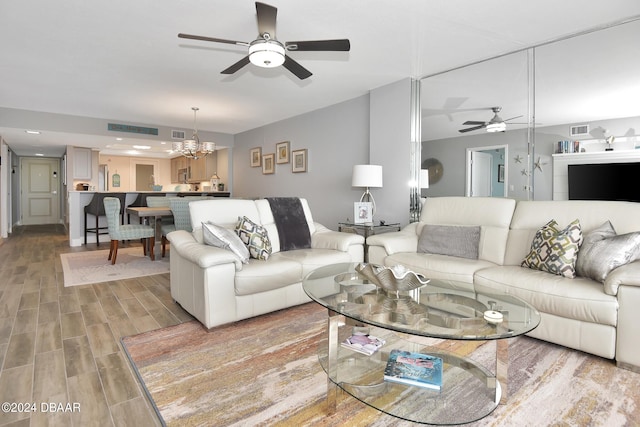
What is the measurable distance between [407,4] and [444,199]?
1885mm

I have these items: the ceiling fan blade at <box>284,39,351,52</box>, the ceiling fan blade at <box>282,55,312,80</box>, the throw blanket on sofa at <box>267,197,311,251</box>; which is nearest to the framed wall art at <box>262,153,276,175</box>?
the throw blanket on sofa at <box>267,197,311,251</box>

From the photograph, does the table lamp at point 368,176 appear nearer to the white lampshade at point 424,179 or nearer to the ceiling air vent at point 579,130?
the white lampshade at point 424,179

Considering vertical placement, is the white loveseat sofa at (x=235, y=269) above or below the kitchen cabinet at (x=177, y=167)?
below

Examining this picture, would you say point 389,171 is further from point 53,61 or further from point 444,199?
point 53,61

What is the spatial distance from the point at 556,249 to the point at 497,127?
1.74m

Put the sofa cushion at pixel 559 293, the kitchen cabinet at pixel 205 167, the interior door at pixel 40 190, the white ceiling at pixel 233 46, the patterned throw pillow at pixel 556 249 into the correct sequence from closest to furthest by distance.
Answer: the sofa cushion at pixel 559 293 < the patterned throw pillow at pixel 556 249 < the white ceiling at pixel 233 46 < the kitchen cabinet at pixel 205 167 < the interior door at pixel 40 190

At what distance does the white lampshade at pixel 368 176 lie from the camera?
408 centimetres

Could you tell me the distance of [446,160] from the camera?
13.3ft

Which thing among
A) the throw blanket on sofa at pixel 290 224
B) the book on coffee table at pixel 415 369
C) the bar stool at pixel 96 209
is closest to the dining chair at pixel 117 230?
the bar stool at pixel 96 209

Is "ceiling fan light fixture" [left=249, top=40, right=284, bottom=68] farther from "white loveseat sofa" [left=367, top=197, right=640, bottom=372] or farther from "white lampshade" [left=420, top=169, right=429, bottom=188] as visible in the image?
"white lampshade" [left=420, top=169, right=429, bottom=188]

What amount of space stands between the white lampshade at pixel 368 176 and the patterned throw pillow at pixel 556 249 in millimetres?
1887

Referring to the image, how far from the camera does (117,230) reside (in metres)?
4.65

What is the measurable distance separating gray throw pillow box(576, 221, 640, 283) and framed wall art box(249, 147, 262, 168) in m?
5.92

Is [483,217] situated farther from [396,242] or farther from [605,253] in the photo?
[605,253]
